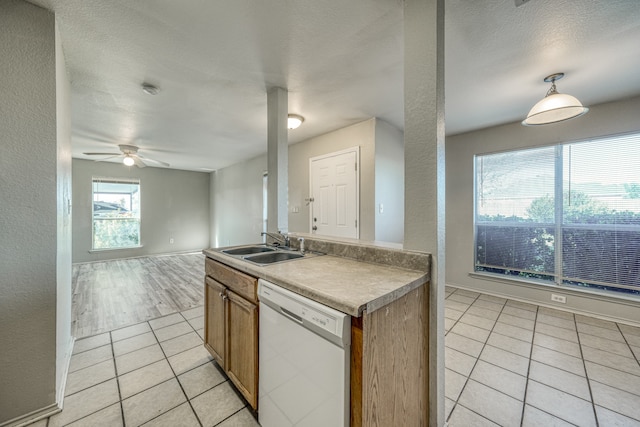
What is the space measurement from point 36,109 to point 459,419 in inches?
123

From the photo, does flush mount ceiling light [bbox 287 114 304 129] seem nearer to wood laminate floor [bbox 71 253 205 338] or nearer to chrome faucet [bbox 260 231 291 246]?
chrome faucet [bbox 260 231 291 246]

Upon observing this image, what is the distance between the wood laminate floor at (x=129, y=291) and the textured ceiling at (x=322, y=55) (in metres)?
2.47

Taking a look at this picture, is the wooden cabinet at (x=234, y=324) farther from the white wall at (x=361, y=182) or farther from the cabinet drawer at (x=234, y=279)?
the white wall at (x=361, y=182)

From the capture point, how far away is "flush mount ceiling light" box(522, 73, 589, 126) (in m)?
1.85

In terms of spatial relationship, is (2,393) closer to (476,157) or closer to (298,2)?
(298,2)

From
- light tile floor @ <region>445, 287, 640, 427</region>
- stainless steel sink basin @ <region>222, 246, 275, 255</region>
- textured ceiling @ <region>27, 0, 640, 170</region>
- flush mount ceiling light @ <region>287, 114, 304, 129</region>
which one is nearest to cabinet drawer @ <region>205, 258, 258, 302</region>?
stainless steel sink basin @ <region>222, 246, 275, 255</region>

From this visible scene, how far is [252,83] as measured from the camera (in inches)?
92.0

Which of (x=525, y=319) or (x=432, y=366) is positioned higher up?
(x=432, y=366)

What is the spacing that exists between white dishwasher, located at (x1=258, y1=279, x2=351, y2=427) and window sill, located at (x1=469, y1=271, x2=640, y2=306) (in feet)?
11.5

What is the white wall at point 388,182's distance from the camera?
3.19 m

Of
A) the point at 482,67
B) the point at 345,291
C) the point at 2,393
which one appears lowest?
the point at 2,393

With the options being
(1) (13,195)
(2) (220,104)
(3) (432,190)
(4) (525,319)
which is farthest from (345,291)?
(4) (525,319)

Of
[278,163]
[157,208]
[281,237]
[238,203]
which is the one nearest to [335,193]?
[278,163]

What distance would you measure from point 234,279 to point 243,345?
40 cm
